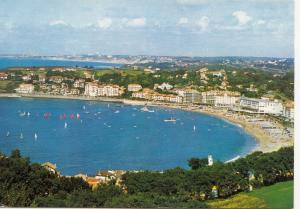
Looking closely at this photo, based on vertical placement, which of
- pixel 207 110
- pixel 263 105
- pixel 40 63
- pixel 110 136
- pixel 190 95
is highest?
pixel 40 63

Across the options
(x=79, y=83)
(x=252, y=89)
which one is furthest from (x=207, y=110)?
(x=79, y=83)

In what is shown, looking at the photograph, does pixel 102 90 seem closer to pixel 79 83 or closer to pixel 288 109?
pixel 79 83

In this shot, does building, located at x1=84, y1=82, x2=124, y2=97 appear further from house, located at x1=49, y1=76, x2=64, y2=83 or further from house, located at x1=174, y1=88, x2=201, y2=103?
house, located at x1=174, y1=88, x2=201, y2=103

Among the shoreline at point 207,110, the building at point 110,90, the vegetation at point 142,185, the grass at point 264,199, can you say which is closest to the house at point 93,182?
the vegetation at point 142,185

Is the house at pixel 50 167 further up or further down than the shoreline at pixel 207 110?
further down

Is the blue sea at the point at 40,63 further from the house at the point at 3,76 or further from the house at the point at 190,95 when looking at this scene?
the house at the point at 190,95
